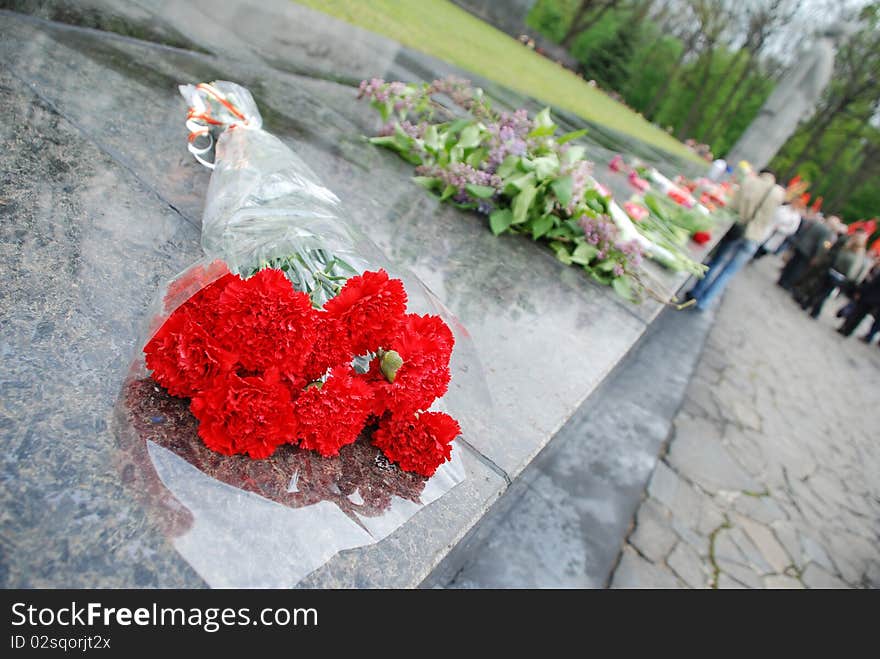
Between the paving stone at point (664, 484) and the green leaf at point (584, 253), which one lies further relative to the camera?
the paving stone at point (664, 484)

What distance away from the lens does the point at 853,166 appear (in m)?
32.4

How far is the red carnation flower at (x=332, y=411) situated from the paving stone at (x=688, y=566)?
2.69 m

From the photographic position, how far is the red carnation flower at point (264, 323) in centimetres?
100

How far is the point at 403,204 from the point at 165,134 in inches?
43.0

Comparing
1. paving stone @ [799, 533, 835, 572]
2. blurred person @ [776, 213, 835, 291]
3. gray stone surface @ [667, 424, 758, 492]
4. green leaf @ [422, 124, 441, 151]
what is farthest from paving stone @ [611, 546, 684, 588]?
blurred person @ [776, 213, 835, 291]

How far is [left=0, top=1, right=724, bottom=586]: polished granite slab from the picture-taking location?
3.03ft

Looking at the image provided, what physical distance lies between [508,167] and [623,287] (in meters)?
0.92

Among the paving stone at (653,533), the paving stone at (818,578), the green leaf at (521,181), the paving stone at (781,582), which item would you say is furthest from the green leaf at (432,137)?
the paving stone at (818,578)

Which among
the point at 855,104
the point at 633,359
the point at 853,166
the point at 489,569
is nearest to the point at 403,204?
the point at 489,569

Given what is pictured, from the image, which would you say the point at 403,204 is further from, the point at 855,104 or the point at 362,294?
the point at 855,104

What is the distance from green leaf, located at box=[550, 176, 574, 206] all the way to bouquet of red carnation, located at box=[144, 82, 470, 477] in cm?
174

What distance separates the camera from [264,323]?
1000 millimetres

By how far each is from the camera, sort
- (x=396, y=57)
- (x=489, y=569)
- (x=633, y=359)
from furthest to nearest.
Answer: (x=396, y=57)
(x=633, y=359)
(x=489, y=569)

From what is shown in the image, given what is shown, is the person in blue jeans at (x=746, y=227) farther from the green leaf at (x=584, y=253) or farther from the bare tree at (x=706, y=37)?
the bare tree at (x=706, y=37)
